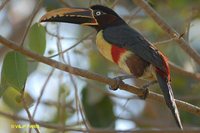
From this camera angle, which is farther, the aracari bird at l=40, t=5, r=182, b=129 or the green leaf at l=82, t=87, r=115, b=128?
the green leaf at l=82, t=87, r=115, b=128

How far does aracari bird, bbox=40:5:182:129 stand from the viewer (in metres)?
4.40

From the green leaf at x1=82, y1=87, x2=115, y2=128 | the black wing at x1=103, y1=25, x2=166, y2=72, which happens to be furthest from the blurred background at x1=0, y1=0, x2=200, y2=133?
the black wing at x1=103, y1=25, x2=166, y2=72

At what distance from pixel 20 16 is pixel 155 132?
12.6 ft

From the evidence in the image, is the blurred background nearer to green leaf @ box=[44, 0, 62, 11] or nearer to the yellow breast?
green leaf @ box=[44, 0, 62, 11]

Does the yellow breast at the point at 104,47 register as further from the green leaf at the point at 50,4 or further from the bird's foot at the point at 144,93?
the green leaf at the point at 50,4

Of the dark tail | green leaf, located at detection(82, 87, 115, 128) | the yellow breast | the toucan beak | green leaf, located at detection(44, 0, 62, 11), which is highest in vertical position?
green leaf, located at detection(44, 0, 62, 11)

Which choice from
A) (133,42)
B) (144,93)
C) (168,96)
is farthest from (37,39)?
(168,96)

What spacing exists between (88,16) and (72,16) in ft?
0.70

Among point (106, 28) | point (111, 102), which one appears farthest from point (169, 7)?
point (106, 28)

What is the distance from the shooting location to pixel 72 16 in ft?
15.4

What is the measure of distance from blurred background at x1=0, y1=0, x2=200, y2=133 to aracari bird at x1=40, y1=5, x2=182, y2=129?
343mm

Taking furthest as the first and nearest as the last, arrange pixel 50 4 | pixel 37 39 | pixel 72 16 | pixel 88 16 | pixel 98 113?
pixel 98 113 < pixel 50 4 < pixel 88 16 < pixel 72 16 < pixel 37 39

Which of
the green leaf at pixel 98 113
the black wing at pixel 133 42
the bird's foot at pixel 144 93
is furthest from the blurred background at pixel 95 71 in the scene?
the bird's foot at pixel 144 93

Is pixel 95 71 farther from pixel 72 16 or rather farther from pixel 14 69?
pixel 14 69
